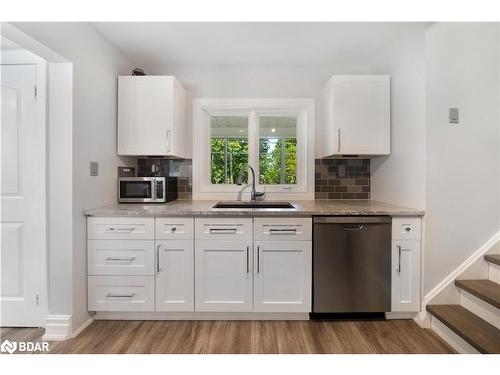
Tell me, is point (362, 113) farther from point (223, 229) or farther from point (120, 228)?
point (120, 228)

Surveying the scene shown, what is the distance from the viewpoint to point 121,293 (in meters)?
2.14

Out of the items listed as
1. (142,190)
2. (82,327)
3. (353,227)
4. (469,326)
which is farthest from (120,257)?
(469,326)

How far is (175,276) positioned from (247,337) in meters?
0.71

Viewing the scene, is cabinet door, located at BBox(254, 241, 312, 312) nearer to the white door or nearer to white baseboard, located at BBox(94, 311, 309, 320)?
white baseboard, located at BBox(94, 311, 309, 320)

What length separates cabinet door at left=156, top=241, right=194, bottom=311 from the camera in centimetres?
214

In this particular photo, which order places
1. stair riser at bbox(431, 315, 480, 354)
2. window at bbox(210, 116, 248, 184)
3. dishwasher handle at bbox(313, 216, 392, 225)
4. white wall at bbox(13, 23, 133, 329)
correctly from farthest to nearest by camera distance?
window at bbox(210, 116, 248, 184), dishwasher handle at bbox(313, 216, 392, 225), white wall at bbox(13, 23, 133, 329), stair riser at bbox(431, 315, 480, 354)

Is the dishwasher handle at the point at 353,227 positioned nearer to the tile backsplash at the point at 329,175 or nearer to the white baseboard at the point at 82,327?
the tile backsplash at the point at 329,175

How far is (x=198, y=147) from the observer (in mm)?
3010

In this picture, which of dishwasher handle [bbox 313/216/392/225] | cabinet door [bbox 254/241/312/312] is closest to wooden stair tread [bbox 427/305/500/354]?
dishwasher handle [bbox 313/216/392/225]

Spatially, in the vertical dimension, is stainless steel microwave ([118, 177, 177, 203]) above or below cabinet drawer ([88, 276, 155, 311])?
above

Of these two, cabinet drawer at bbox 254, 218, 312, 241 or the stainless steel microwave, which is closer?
cabinet drawer at bbox 254, 218, 312, 241

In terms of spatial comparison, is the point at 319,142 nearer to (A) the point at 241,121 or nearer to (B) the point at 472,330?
(A) the point at 241,121

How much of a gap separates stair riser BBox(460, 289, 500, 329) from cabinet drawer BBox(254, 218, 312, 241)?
1.28 meters

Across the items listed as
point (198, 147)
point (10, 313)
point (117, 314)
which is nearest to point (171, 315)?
point (117, 314)
